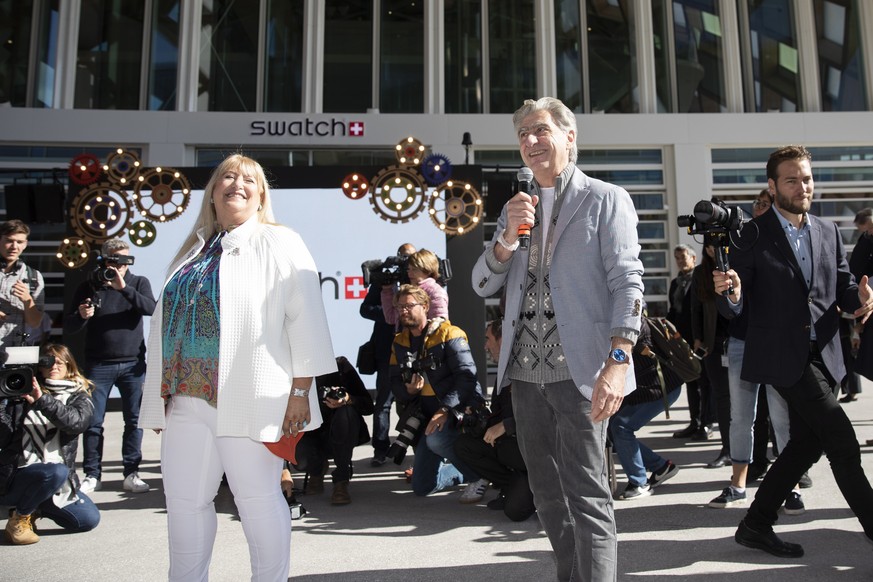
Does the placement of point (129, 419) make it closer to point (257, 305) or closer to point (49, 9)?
point (257, 305)

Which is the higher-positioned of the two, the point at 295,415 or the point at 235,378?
the point at 235,378

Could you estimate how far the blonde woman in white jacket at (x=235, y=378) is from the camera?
8.14 ft

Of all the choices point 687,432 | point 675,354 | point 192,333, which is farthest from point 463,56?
point 192,333

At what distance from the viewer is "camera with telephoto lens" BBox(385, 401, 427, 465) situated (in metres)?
5.05

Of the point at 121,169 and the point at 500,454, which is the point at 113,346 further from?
the point at 121,169

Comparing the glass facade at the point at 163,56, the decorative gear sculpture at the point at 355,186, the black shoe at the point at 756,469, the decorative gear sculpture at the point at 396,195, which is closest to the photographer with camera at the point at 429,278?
the black shoe at the point at 756,469

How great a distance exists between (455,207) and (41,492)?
5.97 m

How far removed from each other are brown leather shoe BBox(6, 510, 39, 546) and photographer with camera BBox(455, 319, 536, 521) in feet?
7.90

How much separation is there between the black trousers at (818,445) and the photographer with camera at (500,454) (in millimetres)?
1385

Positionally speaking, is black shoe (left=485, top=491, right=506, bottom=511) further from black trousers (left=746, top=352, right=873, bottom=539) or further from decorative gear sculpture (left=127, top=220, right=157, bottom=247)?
decorative gear sculpture (left=127, top=220, right=157, bottom=247)

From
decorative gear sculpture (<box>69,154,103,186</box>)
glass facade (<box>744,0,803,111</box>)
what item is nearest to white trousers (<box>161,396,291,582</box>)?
decorative gear sculpture (<box>69,154,103,186</box>)

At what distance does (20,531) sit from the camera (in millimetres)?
4062

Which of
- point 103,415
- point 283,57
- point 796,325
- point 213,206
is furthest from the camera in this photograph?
point 283,57

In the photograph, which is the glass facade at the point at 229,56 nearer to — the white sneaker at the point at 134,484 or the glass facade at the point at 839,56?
the white sneaker at the point at 134,484
